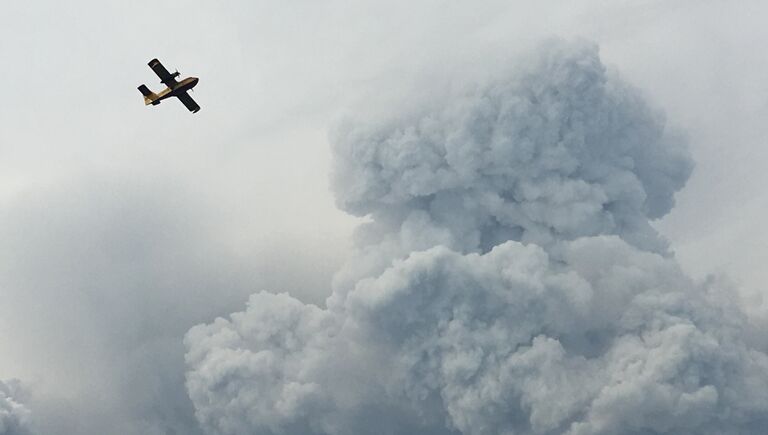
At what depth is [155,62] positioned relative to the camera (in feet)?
287

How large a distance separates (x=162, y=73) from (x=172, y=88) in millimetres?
1317

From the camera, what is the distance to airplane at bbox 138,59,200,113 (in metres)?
88.5

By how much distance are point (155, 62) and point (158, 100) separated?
3409 mm

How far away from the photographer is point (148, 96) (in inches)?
3590

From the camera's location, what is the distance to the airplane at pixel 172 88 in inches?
3484

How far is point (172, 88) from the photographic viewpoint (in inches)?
3526

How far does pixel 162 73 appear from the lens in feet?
291

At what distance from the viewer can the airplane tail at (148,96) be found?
297ft

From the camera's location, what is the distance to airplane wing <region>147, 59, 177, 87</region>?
288 ft

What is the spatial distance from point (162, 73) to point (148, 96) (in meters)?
3.06

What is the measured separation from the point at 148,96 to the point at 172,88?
7.76ft

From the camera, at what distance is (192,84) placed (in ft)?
293
